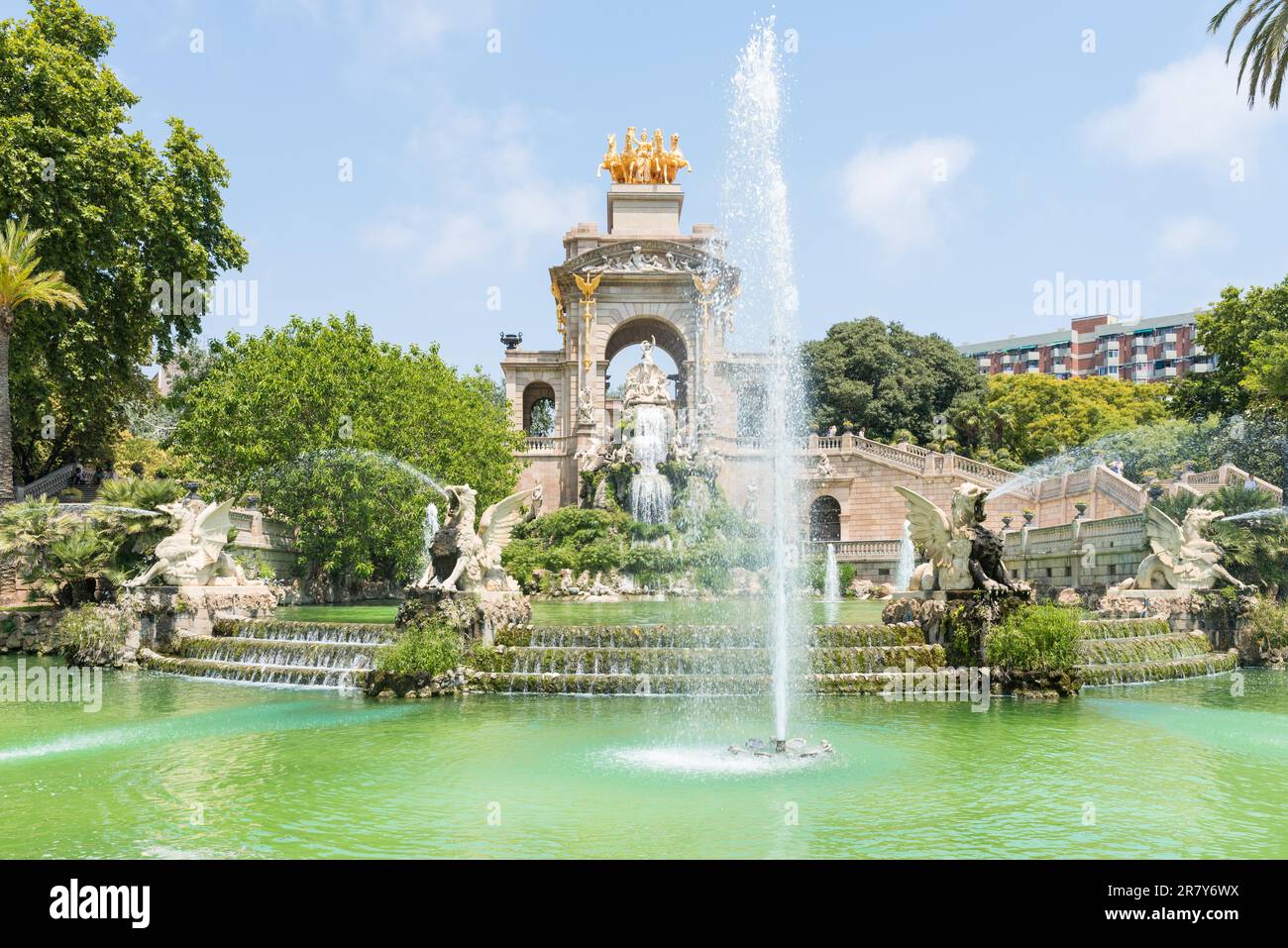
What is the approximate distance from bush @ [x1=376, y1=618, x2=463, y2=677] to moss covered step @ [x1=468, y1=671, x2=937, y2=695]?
56 centimetres

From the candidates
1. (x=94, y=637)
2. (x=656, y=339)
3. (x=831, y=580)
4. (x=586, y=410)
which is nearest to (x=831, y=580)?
(x=831, y=580)

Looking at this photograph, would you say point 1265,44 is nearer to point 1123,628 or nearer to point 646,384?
point 1123,628

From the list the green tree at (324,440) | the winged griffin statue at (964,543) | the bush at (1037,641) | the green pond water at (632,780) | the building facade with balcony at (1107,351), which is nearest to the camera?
the green pond water at (632,780)

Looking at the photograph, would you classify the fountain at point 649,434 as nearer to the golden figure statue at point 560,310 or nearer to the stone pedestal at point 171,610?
the golden figure statue at point 560,310

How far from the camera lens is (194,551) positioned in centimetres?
2080

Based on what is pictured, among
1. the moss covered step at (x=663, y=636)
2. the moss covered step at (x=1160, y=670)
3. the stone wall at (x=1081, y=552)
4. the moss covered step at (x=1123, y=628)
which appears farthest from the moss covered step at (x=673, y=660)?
the stone wall at (x=1081, y=552)

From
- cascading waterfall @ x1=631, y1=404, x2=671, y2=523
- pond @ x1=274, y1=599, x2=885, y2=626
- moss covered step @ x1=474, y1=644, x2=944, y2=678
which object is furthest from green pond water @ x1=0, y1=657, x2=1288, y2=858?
cascading waterfall @ x1=631, y1=404, x2=671, y2=523

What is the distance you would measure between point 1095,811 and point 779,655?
423cm

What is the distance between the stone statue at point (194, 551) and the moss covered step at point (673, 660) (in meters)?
7.86

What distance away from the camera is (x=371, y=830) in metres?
8.31

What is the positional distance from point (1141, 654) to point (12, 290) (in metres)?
25.9

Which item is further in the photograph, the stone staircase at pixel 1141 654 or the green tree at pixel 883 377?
the green tree at pixel 883 377

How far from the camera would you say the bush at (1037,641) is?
15391mm

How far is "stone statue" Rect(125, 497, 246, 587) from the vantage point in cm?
2058
